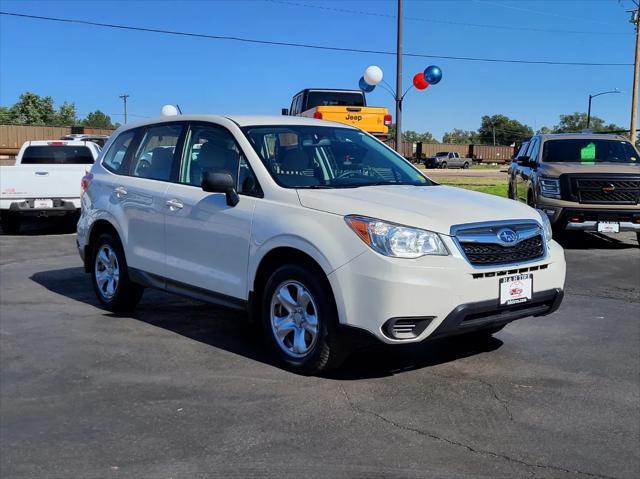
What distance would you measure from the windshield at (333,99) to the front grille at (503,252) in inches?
685

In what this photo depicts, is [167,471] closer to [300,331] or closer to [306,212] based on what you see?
[300,331]

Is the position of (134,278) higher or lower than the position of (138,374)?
higher

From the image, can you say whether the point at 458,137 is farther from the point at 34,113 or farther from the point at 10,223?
the point at 10,223

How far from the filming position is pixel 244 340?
5.73 metres

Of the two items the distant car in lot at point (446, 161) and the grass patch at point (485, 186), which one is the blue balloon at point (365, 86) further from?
the distant car in lot at point (446, 161)

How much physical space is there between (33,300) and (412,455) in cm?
512

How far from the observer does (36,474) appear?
3.35m

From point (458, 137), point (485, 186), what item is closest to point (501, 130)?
point (458, 137)

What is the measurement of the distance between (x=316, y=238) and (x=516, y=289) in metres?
1.35

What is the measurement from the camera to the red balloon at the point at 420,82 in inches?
878

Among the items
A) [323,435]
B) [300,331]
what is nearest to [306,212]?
[300,331]

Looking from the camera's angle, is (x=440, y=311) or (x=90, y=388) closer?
(x=440, y=311)

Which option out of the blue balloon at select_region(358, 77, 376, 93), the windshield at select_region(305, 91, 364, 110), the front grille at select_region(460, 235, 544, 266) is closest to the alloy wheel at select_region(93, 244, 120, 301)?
the front grille at select_region(460, 235, 544, 266)

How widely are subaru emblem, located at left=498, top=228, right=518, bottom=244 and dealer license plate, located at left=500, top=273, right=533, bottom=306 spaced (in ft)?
0.77
